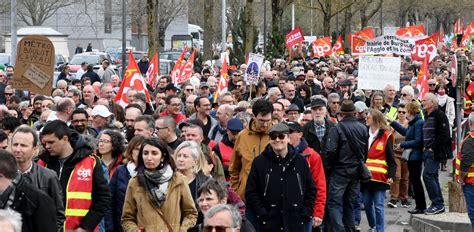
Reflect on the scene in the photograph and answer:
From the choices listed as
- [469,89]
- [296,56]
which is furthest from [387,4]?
[469,89]

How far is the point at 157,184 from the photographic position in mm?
8688

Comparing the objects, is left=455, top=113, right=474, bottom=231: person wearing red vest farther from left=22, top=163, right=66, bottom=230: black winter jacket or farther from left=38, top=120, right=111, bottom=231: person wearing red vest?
left=22, top=163, right=66, bottom=230: black winter jacket

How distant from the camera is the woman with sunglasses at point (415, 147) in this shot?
1579 cm

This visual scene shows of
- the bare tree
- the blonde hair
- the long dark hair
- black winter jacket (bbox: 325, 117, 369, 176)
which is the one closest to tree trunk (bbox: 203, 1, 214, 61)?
black winter jacket (bbox: 325, 117, 369, 176)

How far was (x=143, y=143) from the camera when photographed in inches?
349

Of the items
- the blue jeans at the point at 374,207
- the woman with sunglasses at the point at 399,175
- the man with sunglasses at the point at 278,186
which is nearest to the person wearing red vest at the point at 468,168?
the blue jeans at the point at 374,207

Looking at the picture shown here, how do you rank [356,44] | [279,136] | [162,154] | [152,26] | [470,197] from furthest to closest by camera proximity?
[356,44], [152,26], [470,197], [279,136], [162,154]

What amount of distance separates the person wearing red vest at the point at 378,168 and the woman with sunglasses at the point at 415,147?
145 cm

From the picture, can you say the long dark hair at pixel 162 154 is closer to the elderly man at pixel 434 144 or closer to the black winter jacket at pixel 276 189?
the black winter jacket at pixel 276 189

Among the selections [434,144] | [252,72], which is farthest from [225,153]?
[252,72]

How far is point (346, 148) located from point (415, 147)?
120 inches

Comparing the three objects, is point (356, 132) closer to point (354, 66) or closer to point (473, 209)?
point (473, 209)

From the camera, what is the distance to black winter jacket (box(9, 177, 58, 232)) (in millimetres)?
7305

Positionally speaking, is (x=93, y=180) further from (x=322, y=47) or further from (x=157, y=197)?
(x=322, y=47)
